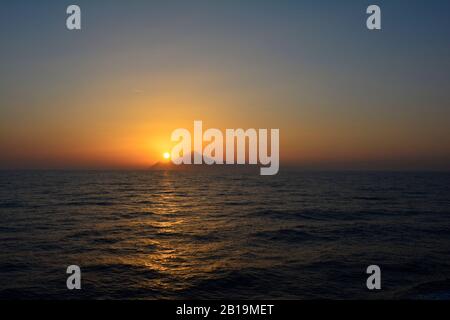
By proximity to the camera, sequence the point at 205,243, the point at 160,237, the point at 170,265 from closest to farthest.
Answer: the point at 170,265 < the point at 205,243 < the point at 160,237

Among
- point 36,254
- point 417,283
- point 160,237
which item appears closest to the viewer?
point 417,283

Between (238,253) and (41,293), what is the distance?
9479 millimetres

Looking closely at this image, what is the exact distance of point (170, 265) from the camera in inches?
655

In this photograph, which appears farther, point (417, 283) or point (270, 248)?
point (270, 248)

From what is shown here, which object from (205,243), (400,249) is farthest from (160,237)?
(400,249)

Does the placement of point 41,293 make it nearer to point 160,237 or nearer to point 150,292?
point 150,292

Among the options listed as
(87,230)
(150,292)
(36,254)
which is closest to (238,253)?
(150,292)

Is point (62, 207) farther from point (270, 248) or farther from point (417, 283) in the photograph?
point (417, 283)
